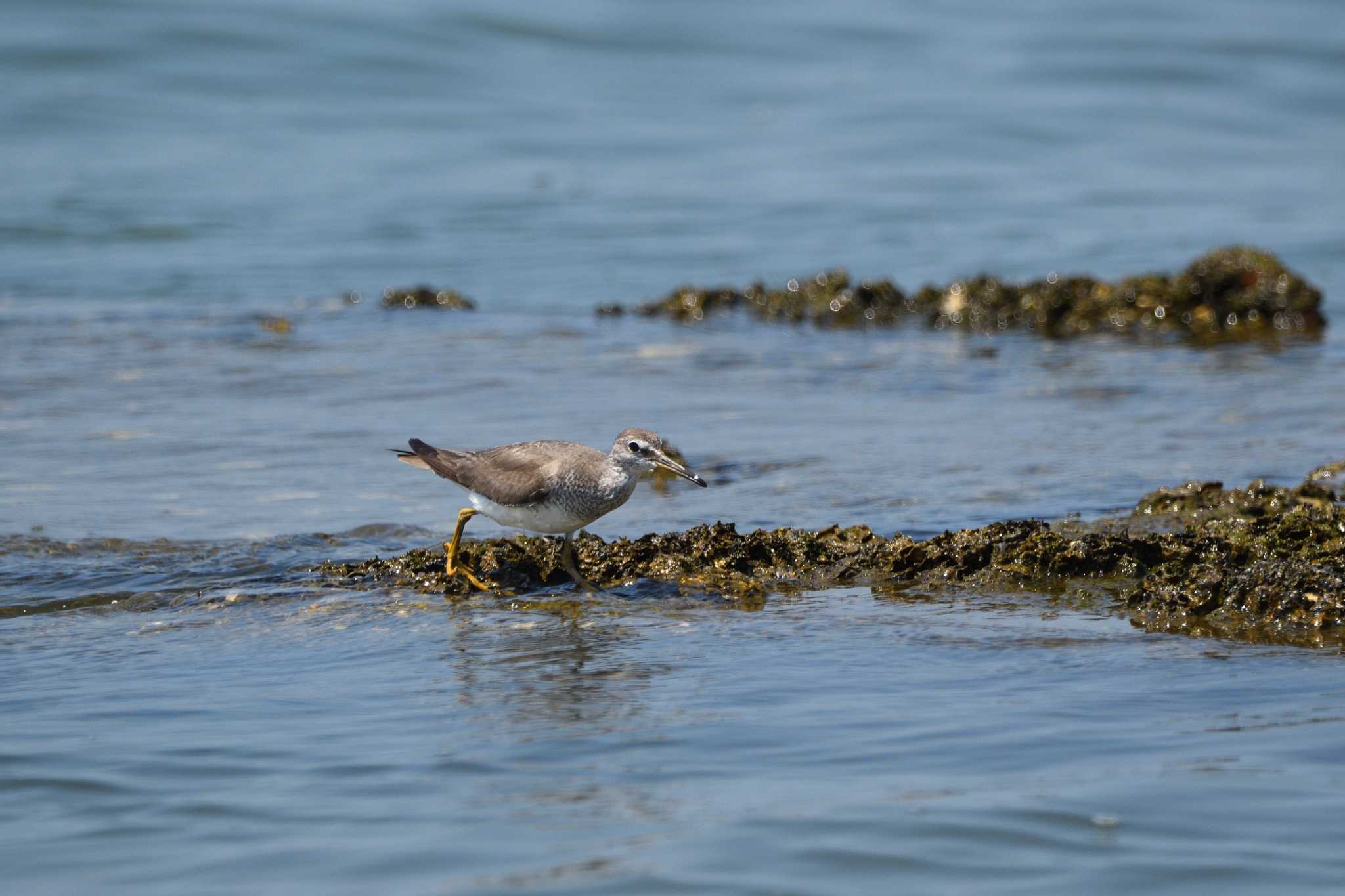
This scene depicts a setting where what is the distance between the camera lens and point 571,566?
6922 millimetres

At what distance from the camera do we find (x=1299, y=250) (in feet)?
59.5

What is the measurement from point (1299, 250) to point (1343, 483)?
10797mm

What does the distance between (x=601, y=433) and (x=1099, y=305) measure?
19.5 feet

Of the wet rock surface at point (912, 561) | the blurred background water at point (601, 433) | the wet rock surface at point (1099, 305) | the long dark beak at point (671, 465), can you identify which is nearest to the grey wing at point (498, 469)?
the wet rock surface at point (912, 561)

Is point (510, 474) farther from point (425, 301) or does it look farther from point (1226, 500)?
point (425, 301)

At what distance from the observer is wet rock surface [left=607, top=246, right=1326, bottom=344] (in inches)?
554

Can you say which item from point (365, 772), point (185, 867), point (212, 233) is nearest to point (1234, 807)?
point (365, 772)

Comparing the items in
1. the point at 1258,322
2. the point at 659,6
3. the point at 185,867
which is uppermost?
the point at 659,6

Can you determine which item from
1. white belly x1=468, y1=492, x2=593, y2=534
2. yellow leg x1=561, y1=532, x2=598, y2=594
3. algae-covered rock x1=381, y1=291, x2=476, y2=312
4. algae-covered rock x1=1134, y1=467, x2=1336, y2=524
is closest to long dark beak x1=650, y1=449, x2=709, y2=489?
white belly x1=468, y1=492, x2=593, y2=534

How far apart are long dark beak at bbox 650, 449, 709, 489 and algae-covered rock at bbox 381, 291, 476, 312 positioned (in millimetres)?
8690

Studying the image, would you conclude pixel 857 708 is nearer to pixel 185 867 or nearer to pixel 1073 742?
pixel 1073 742

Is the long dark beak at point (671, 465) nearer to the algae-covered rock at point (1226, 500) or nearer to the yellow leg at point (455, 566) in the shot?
the yellow leg at point (455, 566)

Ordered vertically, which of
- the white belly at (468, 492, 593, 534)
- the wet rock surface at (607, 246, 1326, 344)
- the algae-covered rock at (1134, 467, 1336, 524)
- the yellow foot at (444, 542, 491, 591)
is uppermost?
the wet rock surface at (607, 246, 1326, 344)

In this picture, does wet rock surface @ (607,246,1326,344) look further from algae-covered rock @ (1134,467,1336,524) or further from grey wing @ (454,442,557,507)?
grey wing @ (454,442,557,507)
